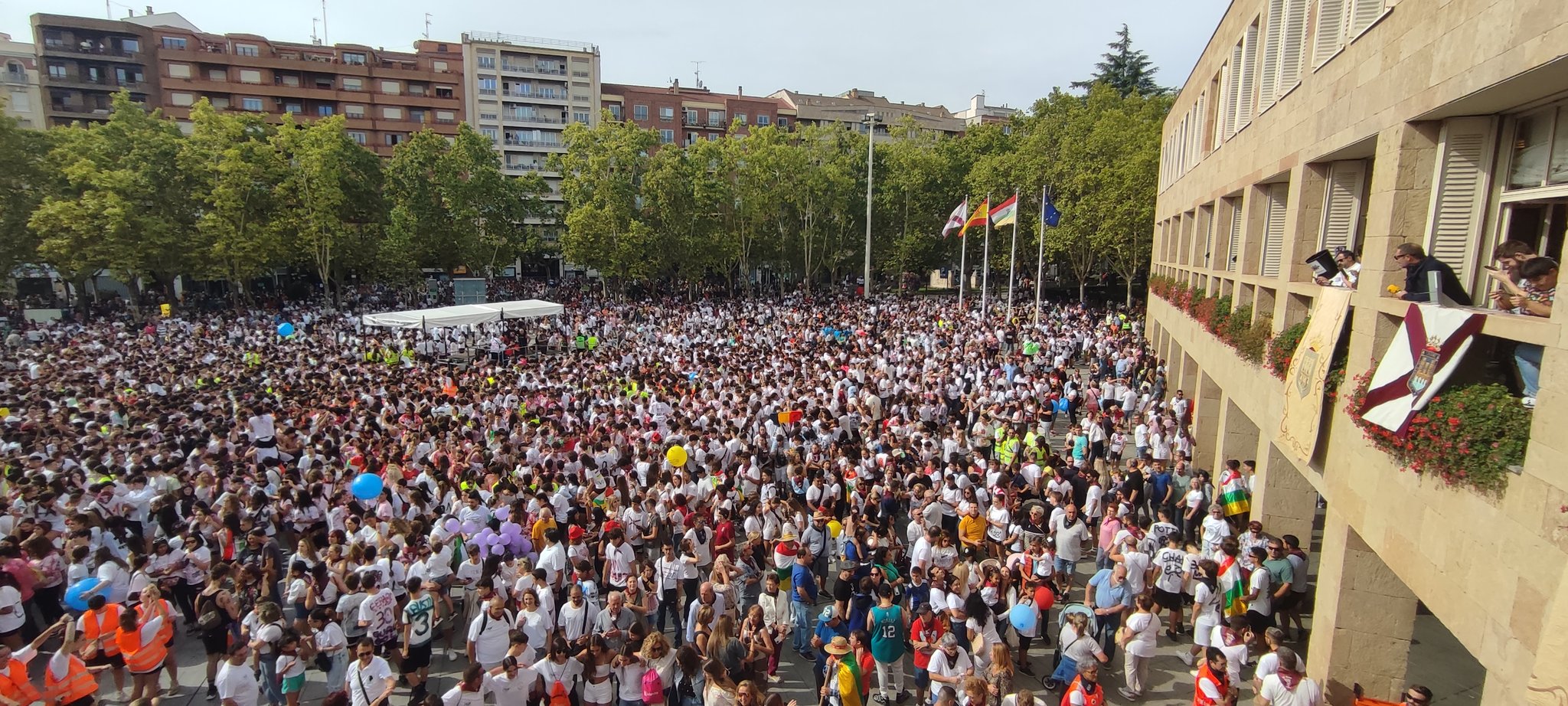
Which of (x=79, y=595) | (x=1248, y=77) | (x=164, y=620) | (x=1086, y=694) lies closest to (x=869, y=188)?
(x=1248, y=77)

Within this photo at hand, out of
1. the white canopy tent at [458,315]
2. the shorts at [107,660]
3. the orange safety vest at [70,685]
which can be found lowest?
the shorts at [107,660]

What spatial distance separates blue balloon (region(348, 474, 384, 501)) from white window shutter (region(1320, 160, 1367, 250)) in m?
11.8

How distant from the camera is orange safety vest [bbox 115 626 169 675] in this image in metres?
6.72

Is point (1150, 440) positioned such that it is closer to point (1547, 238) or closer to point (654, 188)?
point (1547, 238)

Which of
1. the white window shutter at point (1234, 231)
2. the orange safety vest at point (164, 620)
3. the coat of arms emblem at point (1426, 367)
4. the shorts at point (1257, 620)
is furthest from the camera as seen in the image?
the white window shutter at point (1234, 231)

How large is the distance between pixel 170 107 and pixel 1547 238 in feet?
222

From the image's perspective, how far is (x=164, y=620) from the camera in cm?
688

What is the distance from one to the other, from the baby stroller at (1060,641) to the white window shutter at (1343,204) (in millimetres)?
5057

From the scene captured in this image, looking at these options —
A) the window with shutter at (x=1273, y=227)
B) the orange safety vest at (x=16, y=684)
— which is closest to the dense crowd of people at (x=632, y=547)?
the orange safety vest at (x=16, y=684)

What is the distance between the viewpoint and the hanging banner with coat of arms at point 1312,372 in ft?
23.0

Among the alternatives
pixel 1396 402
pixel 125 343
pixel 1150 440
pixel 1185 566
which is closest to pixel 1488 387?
pixel 1396 402

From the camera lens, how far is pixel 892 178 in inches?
1837

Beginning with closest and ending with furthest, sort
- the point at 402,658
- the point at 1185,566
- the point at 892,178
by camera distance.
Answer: the point at 402,658 → the point at 1185,566 → the point at 892,178

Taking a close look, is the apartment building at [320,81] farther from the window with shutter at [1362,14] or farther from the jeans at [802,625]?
the window with shutter at [1362,14]
